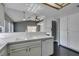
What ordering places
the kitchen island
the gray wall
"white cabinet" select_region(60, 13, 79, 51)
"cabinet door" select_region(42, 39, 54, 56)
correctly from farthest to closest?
"white cabinet" select_region(60, 13, 79, 51), "cabinet door" select_region(42, 39, 54, 56), the gray wall, the kitchen island

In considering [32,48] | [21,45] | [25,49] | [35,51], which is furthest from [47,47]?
[21,45]

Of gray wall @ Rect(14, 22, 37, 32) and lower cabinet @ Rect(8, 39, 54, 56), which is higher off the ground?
gray wall @ Rect(14, 22, 37, 32)

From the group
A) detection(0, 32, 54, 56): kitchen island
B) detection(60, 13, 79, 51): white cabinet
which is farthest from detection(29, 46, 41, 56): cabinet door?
detection(60, 13, 79, 51): white cabinet

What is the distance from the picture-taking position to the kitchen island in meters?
1.52

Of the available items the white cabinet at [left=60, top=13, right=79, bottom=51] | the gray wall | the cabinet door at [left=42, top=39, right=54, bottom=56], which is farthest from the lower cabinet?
the white cabinet at [left=60, top=13, right=79, bottom=51]

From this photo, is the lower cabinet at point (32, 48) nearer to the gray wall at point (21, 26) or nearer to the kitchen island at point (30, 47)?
the kitchen island at point (30, 47)

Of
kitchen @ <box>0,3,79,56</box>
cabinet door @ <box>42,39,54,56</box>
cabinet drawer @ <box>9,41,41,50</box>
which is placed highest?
kitchen @ <box>0,3,79,56</box>

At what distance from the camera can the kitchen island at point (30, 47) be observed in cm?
152

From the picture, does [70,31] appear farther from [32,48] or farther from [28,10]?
[28,10]

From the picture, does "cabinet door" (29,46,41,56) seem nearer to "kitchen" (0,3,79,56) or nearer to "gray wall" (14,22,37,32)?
"kitchen" (0,3,79,56)

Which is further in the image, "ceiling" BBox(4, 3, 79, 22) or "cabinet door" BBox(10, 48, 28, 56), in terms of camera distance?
"ceiling" BBox(4, 3, 79, 22)

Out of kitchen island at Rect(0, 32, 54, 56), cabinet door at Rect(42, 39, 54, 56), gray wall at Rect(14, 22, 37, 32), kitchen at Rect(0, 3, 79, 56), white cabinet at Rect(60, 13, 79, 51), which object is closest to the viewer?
kitchen island at Rect(0, 32, 54, 56)

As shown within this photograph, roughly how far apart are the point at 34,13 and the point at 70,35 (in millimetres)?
1671

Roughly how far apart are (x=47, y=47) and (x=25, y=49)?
31.7 inches
